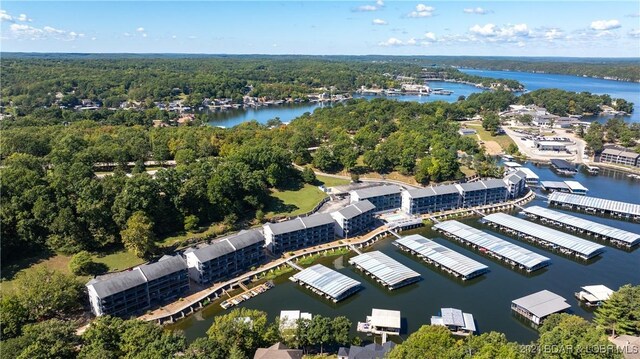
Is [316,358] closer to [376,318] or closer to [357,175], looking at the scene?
[376,318]

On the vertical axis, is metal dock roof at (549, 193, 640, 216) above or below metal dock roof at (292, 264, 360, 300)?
above

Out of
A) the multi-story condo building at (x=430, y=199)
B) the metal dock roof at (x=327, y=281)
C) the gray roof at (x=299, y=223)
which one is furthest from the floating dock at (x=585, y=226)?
the metal dock roof at (x=327, y=281)

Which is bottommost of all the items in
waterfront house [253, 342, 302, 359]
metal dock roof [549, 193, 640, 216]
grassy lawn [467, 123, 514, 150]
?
waterfront house [253, 342, 302, 359]

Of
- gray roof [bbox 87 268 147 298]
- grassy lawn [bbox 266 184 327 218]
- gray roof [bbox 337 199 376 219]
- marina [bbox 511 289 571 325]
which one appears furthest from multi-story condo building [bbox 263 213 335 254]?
marina [bbox 511 289 571 325]

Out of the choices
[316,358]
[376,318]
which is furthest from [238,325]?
[376,318]

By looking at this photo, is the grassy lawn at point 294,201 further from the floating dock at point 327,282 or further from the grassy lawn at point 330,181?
the floating dock at point 327,282

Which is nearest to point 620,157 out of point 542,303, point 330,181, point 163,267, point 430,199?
point 430,199

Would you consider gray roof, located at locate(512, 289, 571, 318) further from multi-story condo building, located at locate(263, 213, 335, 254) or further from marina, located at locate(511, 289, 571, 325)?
multi-story condo building, located at locate(263, 213, 335, 254)
